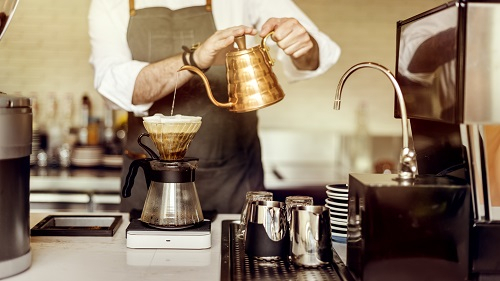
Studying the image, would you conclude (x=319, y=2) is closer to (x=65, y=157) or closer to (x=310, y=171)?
(x=310, y=171)

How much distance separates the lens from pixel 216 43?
2072 mm

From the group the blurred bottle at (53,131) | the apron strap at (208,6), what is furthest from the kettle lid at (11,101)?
the blurred bottle at (53,131)

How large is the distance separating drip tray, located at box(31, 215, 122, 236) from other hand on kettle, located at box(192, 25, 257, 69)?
2.04 ft

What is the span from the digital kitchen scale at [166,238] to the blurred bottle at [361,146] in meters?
2.33

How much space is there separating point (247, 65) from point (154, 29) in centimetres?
126

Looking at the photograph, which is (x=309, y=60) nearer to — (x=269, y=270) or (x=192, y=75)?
(x=192, y=75)

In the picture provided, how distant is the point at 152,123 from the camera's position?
5.42 feet

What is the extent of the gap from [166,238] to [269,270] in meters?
0.32

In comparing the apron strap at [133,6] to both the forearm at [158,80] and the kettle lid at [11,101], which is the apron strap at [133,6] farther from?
the kettle lid at [11,101]

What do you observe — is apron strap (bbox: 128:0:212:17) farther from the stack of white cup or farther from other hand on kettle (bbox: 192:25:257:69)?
the stack of white cup

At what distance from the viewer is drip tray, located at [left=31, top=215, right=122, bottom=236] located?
5.79 feet

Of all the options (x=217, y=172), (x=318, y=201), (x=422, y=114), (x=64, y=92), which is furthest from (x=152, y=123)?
(x=64, y=92)

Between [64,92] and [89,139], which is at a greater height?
[64,92]

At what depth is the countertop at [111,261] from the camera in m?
1.41
